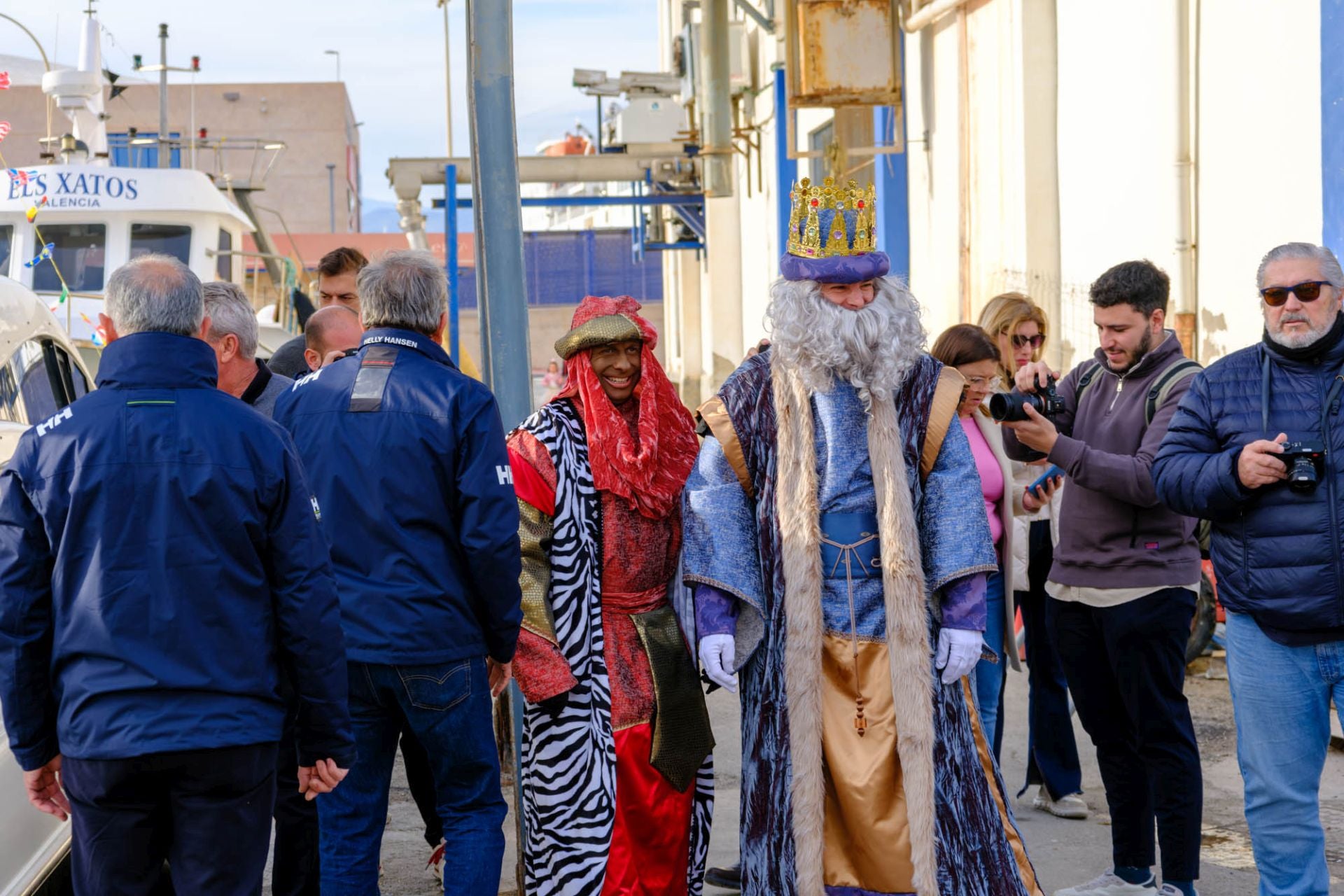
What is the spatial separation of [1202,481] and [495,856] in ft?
6.91

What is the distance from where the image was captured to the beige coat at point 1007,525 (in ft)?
16.8

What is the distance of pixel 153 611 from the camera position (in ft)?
9.78

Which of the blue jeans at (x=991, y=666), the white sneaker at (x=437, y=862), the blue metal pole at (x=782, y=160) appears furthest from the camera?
the blue metal pole at (x=782, y=160)

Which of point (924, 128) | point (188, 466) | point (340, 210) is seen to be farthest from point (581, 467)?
point (340, 210)

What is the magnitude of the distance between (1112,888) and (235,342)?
315 cm

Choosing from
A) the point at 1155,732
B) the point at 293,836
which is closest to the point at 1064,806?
the point at 1155,732

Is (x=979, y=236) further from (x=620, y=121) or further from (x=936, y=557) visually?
(x=620, y=121)

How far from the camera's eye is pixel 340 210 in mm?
52688

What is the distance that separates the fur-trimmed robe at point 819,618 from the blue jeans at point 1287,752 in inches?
26.3

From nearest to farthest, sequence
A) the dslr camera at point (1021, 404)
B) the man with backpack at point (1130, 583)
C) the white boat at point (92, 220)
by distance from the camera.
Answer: the dslr camera at point (1021, 404) → the man with backpack at point (1130, 583) → the white boat at point (92, 220)

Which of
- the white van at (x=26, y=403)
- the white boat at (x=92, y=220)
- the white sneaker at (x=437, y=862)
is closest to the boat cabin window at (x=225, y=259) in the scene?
the white boat at (x=92, y=220)

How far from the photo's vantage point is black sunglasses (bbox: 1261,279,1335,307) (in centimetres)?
380

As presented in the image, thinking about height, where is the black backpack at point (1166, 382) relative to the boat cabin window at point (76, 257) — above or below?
below

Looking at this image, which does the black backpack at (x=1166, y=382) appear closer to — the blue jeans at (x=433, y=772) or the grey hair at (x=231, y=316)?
the blue jeans at (x=433, y=772)
